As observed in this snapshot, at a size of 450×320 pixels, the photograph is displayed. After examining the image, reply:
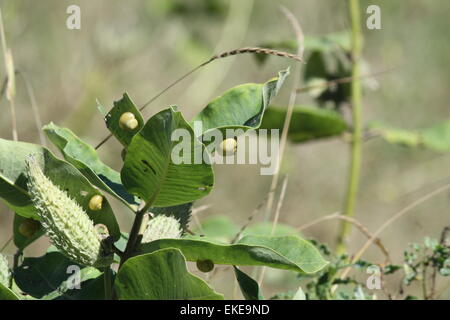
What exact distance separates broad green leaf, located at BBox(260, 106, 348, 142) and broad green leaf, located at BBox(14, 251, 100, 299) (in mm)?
1065

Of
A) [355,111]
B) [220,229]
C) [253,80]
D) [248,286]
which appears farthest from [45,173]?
[253,80]

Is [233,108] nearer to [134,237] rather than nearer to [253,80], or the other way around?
[134,237]

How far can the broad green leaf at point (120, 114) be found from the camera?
783 mm

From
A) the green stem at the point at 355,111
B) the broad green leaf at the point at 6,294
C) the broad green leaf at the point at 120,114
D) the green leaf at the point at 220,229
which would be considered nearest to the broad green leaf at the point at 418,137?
the green stem at the point at 355,111

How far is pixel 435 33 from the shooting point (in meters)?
4.64

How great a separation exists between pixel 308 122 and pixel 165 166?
4.12 ft

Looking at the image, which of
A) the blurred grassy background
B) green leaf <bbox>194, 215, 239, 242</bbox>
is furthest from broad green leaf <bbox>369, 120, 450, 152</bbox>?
the blurred grassy background

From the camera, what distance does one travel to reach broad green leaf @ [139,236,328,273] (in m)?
0.76

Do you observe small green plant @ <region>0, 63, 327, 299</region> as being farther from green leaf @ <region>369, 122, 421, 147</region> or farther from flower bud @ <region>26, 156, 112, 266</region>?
green leaf @ <region>369, 122, 421, 147</region>

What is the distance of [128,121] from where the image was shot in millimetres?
789

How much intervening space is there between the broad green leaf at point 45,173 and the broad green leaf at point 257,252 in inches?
3.1
